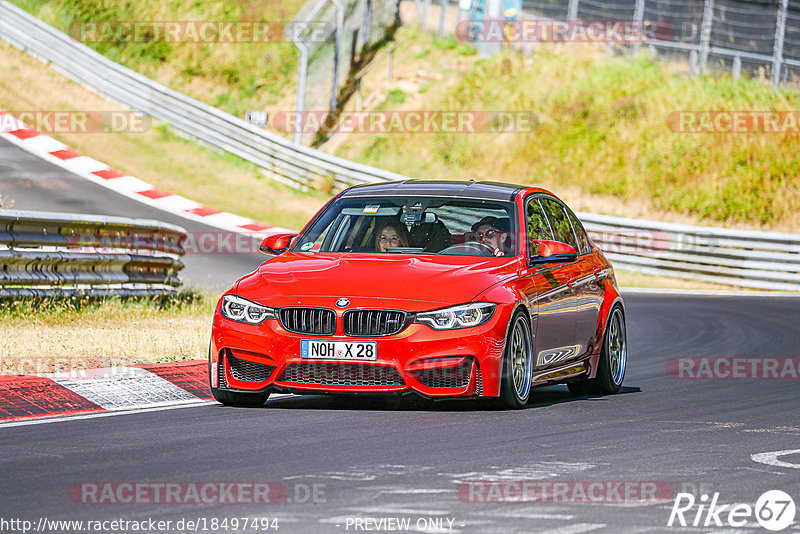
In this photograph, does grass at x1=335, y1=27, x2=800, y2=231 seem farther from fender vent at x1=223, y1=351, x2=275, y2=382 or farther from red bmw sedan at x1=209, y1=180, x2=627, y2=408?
fender vent at x1=223, y1=351, x2=275, y2=382

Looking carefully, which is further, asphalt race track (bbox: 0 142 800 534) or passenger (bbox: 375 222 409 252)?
passenger (bbox: 375 222 409 252)

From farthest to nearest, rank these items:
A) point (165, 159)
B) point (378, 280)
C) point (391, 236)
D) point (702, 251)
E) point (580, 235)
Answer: point (165, 159) → point (702, 251) → point (580, 235) → point (391, 236) → point (378, 280)

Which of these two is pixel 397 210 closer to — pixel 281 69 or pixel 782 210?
pixel 782 210

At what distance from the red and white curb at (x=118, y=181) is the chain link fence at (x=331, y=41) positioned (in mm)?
5623

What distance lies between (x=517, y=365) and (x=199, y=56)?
3231cm

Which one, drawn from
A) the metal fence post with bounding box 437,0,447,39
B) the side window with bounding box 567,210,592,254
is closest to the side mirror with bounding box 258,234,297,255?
the side window with bounding box 567,210,592,254

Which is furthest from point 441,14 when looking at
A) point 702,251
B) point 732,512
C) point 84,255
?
point 732,512

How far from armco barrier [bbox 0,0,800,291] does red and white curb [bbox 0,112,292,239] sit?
3.60m

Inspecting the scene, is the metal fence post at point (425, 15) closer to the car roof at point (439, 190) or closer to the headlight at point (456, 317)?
the car roof at point (439, 190)

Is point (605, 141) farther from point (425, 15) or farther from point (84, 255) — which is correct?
point (84, 255)

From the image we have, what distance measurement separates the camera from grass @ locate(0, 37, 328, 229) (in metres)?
30.2

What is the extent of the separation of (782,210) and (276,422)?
23.7 m

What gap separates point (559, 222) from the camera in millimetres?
11203

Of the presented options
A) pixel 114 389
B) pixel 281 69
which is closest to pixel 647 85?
pixel 281 69
